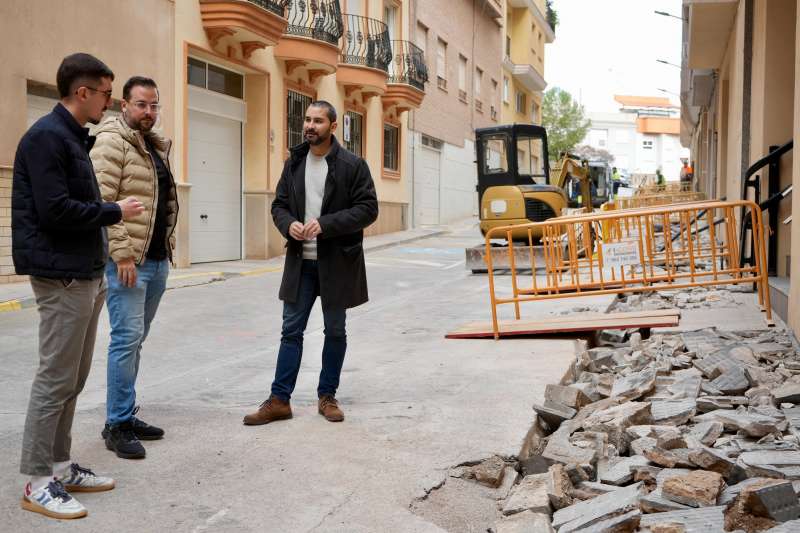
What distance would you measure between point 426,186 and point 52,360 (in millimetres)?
28071

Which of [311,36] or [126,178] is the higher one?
[311,36]

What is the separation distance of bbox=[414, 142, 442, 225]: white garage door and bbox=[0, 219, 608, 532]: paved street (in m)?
20.5

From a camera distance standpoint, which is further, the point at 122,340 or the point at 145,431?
the point at 145,431

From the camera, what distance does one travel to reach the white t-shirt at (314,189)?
16.9ft

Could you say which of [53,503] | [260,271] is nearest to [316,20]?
[260,271]

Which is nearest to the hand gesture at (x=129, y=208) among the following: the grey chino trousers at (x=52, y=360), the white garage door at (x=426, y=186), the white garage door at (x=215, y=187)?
the grey chino trousers at (x=52, y=360)

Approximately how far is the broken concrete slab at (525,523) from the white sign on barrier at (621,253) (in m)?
5.00

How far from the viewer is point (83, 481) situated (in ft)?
12.5

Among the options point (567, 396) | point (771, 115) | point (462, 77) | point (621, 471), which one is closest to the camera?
point (621, 471)

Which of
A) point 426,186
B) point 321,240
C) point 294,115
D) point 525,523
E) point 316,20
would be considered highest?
point 316,20

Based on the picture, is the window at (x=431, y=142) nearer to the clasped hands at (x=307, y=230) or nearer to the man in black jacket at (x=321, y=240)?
the man in black jacket at (x=321, y=240)

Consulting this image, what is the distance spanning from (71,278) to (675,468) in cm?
274

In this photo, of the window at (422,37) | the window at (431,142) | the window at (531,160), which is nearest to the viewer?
the window at (531,160)

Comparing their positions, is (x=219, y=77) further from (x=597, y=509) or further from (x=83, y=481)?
(x=597, y=509)
